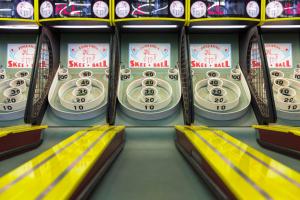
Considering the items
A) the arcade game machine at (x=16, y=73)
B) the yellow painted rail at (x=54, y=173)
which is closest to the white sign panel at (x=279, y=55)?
the yellow painted rail at (x=54, y=173)

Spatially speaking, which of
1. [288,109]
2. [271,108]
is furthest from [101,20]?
[288,109]

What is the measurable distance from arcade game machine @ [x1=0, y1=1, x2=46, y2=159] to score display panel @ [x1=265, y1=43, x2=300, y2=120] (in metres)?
3.53

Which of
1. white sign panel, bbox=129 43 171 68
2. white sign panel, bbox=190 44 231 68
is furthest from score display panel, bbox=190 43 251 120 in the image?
white sign panel, bbox=129 43 171 68

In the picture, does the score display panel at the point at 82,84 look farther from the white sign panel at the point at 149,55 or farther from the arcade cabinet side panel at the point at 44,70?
the white sign panel at the point at 149,55

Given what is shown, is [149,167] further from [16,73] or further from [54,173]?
[16,73]

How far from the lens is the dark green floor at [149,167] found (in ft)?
6.60

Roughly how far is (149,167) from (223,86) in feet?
7.90

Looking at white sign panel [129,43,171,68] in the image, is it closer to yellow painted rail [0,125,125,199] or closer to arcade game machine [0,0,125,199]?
arcade game machine [0,0,125,199]

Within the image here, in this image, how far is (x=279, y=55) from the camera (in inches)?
188

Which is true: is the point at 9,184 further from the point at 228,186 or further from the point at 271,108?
→ the point at 271,108

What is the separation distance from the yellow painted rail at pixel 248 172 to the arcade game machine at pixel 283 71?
74 cm

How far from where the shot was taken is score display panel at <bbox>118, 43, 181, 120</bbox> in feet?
13.5

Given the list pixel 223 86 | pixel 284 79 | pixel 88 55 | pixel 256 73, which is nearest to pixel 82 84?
pixel 88 55

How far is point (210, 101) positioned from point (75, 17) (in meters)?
2.45
